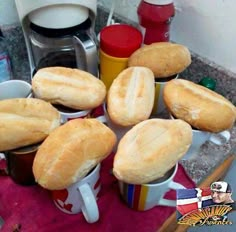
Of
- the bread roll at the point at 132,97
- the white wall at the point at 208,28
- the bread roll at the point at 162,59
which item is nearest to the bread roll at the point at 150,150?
the bread roll at the point at 132,97

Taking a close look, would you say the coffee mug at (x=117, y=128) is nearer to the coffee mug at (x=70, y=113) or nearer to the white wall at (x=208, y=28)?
the coffee mug at (x=70, y=113)

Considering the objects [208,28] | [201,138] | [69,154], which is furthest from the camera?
[208,28]

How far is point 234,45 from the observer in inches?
19.1

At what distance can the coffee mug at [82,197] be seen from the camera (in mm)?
333

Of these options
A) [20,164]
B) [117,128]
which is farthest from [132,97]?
[20,164]

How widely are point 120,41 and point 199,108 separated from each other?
178mm

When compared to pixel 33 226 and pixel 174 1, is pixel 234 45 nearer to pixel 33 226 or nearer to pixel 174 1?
pixel 174 1

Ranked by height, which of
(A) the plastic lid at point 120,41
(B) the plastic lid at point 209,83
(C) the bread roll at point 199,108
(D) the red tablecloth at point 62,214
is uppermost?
(A) the plastic lid at point 120,41

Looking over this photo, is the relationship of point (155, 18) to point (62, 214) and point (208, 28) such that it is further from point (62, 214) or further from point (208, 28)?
point (62, 214)

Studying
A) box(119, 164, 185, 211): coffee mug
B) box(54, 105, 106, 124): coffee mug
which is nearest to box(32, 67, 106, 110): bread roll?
box(54, 105, 106, 124): coffee mug

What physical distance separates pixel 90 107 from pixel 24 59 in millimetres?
322

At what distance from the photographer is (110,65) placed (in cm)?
48

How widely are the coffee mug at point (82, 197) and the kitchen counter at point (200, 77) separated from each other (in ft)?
0.53

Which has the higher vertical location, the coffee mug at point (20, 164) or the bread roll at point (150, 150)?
the bread roll at point (150, 150)
